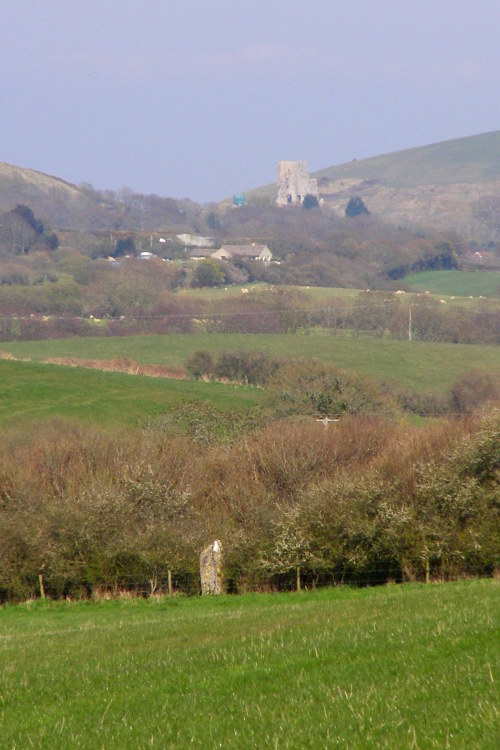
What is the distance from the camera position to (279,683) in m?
10.1

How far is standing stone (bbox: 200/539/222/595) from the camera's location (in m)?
28.2

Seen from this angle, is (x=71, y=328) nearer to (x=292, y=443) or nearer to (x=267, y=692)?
(x=292, y=443)

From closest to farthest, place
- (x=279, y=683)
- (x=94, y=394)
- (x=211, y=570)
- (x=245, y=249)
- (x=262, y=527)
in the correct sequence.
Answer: (x=279, y=683) → (x=211, y=570) → (x=262, y=527) → (x=94, y=394) → (x=245, y=249)

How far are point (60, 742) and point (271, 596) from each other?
671 inches

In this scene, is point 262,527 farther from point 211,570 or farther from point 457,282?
point 457,282

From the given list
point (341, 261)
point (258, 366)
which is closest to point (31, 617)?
point (258, 366)

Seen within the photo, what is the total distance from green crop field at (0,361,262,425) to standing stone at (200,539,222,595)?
91.4 feet

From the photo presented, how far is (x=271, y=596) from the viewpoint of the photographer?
25422mm

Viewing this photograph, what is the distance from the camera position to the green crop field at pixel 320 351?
75312mm

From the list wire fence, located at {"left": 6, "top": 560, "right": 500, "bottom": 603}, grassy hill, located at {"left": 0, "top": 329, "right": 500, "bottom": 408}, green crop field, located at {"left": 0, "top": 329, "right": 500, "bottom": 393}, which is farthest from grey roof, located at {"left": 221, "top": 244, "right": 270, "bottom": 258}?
wire fence, located at {"left": 6, "top": 560, "right": 500, "bottom": 603}

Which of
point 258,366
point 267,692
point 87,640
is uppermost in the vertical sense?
point 267,692

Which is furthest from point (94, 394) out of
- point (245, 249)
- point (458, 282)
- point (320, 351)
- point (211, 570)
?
point (245, 249)

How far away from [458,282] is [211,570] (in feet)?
402

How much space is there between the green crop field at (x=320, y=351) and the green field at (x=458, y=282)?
47385 mm
